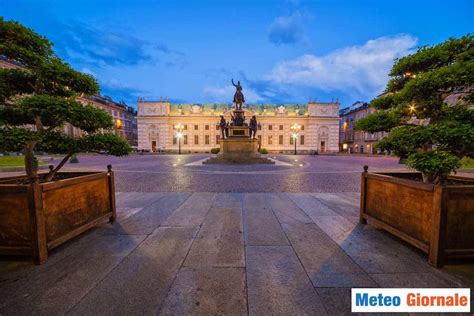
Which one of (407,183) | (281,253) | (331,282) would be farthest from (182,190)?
(407,183)

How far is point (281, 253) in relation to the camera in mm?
2865

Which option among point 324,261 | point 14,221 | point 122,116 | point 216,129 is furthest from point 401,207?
point 122,116

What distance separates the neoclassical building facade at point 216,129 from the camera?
55.4 m

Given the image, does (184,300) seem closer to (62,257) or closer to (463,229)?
(62,257)

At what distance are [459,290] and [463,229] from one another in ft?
2.77

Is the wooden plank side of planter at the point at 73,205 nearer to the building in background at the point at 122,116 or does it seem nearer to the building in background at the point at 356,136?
the building in background at the point at 356,136

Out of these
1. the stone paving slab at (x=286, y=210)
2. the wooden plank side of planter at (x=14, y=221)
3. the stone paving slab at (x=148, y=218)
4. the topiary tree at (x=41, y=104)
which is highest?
the topiary tree at (x=41, y=104)

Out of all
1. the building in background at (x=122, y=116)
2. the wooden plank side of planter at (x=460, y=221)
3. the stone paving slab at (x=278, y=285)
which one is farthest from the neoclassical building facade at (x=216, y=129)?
the wooden plank side of planter at (x=460, y=221)

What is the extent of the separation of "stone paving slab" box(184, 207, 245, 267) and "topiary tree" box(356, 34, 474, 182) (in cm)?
289

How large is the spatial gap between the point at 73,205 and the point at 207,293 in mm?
2702

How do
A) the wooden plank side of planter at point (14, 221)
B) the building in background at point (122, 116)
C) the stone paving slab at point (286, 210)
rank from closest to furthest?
the wooden plank side of planter at point (14, 221) → the stone paving slab at point (286, 210) → the building in background at point (122, 116)

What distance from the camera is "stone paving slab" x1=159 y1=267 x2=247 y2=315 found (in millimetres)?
1838

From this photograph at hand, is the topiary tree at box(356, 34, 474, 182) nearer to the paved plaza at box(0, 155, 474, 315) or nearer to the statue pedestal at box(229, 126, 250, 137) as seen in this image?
the paved plaza at box(0, 155, 474, 315)

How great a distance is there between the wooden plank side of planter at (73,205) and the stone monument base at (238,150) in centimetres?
1368
